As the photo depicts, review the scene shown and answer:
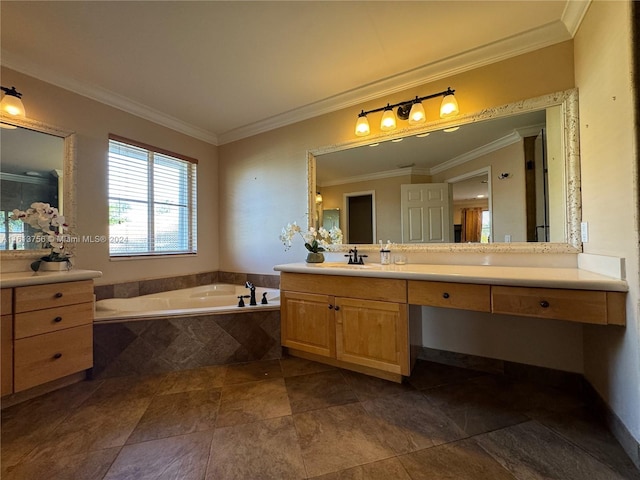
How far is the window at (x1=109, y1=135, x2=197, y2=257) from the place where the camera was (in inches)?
103

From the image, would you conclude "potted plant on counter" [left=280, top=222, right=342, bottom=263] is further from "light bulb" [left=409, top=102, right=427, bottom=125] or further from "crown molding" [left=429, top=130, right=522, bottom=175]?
"light bulb" [left=409, top=102, right=427, bottom=125]

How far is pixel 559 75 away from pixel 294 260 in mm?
2573

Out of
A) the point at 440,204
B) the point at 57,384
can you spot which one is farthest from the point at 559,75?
the point at 57,384

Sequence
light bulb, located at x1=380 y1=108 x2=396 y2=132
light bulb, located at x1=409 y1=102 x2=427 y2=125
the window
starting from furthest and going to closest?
the window < light bulb, located at x1=380 y1=108 x2=396 y2=132 < light bulb, located at x1=409 y1=102 x2=427 y2=125

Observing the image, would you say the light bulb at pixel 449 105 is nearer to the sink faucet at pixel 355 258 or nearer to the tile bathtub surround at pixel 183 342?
the sink faucet at pixel 355 258

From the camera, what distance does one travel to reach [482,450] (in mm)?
1303

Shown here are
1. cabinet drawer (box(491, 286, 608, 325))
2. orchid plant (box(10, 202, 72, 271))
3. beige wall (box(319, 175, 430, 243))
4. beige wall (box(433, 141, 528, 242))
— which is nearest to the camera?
cabinet drawer (box(491, 286, 608, 325))

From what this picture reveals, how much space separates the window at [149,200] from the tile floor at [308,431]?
1.37m

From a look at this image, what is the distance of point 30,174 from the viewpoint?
2.12m

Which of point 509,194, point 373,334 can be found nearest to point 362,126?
point 509,194

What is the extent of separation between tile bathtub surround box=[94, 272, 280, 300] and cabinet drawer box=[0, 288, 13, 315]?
78 cm

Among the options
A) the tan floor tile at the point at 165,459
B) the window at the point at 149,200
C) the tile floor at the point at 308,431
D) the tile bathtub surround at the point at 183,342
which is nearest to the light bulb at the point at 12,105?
the window at the point at 149,200

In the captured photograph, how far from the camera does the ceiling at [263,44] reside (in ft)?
5.32

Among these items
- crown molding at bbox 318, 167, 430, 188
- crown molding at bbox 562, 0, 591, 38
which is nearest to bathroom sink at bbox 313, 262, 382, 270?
crown molding at bbox 318, 167, 430, 188
